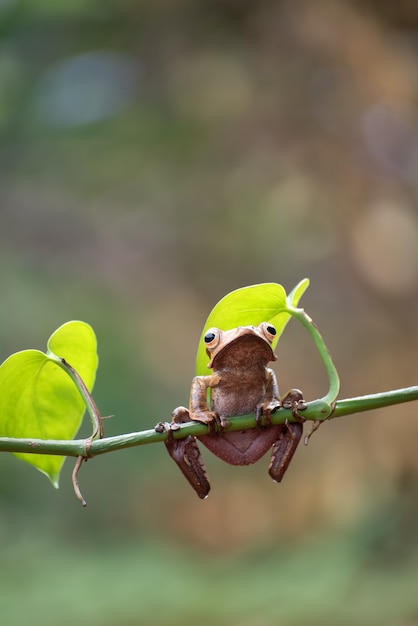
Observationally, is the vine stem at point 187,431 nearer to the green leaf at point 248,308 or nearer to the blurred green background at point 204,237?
the green leaf at point 248,308

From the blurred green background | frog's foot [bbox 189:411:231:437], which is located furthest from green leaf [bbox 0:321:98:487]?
the blurred green background

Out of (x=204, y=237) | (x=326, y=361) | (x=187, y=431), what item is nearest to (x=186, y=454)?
(x=187, y=431)

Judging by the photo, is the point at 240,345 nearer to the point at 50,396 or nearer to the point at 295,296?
the point at 295,296

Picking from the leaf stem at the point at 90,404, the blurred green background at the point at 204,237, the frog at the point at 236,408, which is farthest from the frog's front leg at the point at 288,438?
the blurred green background at the point at 204,237

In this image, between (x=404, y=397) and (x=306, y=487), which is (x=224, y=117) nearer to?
(x=306, y=487)

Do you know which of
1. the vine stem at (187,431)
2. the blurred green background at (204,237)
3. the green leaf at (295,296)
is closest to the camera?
the vine stem at (187,431)
